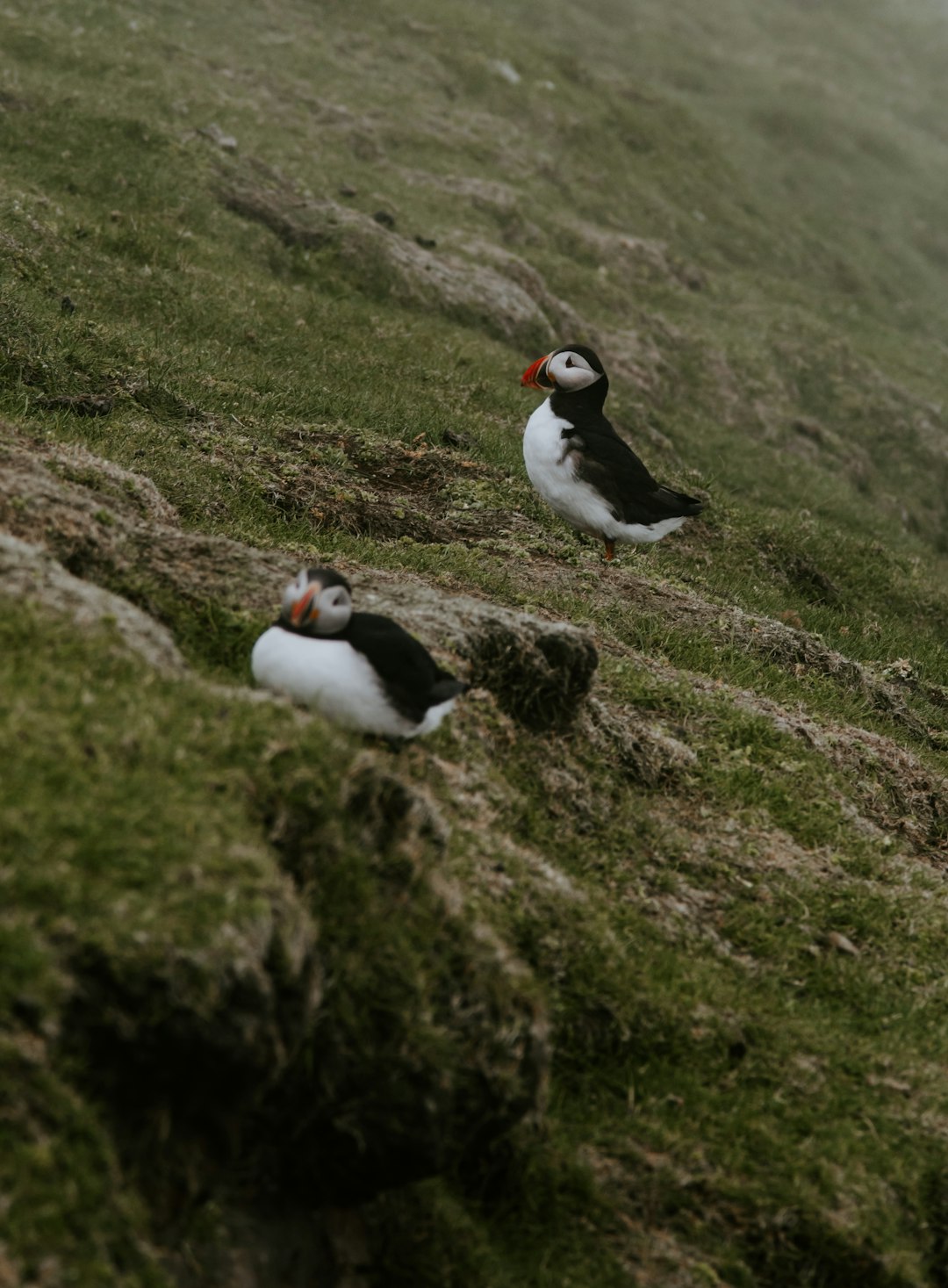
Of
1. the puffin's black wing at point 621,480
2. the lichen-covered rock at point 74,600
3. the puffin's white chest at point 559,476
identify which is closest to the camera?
the lichen-covered rock at point 74,600

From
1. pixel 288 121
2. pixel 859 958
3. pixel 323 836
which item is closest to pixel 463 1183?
pixel 323 836

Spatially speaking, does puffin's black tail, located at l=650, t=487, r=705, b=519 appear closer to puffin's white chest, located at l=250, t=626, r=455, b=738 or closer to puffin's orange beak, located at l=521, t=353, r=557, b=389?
puffin's orange beak, located at l=521, t=353, r=557, b=389

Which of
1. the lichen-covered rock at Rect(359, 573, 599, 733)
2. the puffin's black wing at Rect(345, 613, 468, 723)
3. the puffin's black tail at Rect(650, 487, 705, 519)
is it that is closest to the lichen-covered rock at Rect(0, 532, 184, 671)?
the puffin's black wing at Rect(345, 613, 468, 723)

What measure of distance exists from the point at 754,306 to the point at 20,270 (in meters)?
23.6

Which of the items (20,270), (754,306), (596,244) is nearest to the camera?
(20,270)

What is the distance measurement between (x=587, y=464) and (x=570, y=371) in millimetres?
1108

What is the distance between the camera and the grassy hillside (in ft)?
17.9

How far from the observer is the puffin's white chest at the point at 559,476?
13977mm

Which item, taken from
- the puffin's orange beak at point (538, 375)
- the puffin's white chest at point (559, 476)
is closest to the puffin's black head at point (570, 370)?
the puffin's orange beak at point (538, 375)

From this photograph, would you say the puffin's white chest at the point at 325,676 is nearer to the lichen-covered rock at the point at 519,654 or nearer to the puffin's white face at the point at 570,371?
the lichen-covered rock at the point at 519,654

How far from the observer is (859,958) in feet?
31.4

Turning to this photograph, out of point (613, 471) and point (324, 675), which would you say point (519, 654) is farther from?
point (613, 471)

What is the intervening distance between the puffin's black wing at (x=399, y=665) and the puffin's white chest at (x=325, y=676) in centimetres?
5

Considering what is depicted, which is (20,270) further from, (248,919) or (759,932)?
(248,919)
